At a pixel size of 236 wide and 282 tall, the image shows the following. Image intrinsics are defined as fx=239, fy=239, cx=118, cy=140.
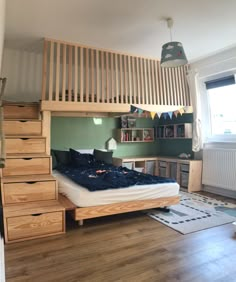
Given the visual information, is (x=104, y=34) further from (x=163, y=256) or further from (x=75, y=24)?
(x=163, y=256)

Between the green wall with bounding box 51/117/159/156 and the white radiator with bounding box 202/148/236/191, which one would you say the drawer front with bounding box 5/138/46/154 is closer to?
the green wall with bounding box 51/117/159/156

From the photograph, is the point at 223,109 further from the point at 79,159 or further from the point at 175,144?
the point at 79,159

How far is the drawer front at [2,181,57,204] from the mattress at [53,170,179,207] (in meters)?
0.25

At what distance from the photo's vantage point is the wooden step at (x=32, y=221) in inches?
99.7

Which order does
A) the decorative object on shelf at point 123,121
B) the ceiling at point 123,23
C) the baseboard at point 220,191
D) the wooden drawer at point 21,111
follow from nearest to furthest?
the ceiling at point 123,23 < the wooden drawer at point 21,111 < the baseboard at point 220,191 < the decorative object on shelf at point 123,121

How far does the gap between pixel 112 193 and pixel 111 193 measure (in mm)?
14

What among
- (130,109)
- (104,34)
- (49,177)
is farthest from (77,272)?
(104,34)

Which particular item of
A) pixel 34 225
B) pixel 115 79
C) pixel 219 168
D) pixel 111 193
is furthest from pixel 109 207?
pixel 219 168

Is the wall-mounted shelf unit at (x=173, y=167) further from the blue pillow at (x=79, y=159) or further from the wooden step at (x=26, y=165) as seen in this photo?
the wooden step at (x=26, y=165)

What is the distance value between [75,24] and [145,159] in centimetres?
319

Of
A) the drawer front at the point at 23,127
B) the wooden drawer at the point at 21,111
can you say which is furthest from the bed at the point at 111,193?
the wooden drawer at the point at 21,111

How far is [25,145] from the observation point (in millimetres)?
3408

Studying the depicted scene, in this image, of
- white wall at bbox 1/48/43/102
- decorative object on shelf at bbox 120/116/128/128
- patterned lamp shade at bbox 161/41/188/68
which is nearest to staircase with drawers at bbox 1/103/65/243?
white wall at bbox 1/48/43/102

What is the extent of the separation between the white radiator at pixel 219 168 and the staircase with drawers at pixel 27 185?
3.08 m
